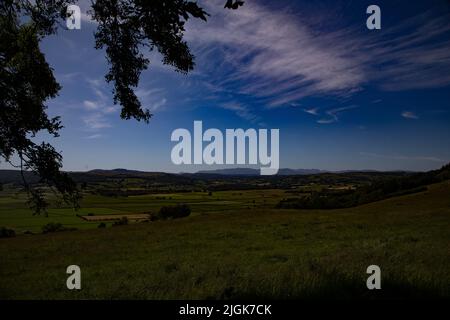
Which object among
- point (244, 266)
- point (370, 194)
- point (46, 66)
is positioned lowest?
point (370, 194)

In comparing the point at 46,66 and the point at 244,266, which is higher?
the point at 46,66

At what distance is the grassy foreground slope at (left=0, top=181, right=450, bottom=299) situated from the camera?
873 centimetres

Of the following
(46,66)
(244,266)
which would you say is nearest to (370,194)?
(244,266)

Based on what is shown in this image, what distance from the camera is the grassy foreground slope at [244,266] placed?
344 inches

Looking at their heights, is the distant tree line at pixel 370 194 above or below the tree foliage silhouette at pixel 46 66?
below

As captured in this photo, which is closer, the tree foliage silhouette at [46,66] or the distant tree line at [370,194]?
the tree foliage silhouette at [46,66]

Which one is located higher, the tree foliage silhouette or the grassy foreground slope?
the tree foliage silhouette

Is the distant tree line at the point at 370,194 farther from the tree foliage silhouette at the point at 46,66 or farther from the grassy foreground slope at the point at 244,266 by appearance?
the tree foliage silhouette at the point at 46,66

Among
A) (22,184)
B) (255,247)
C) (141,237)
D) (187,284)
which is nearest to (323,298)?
(187,284)

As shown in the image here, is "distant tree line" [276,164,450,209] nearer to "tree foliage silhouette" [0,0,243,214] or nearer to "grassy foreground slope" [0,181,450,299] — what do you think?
"grassy foreground slope" [0,181,450,299]

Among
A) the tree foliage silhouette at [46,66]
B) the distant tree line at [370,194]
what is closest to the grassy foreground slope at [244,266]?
the tree foliage silhouette at [46,66]

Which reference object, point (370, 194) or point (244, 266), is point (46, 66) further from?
point (370, 194)

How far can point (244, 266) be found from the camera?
552 inches

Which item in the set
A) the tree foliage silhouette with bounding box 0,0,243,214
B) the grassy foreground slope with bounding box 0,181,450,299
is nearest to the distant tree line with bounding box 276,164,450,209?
the grassy foreground slope with bounding box 0,181,450,299
